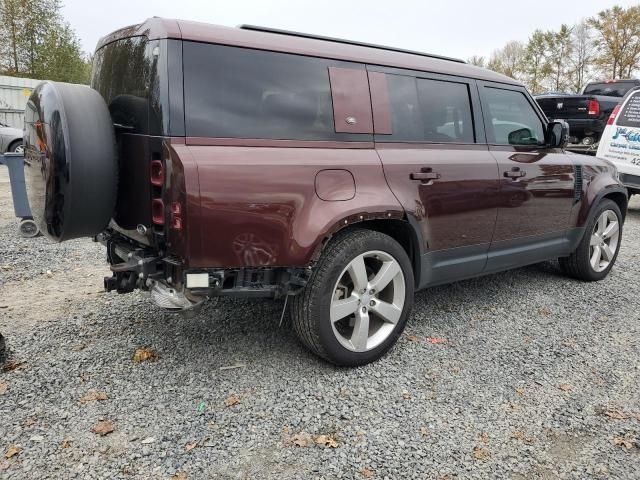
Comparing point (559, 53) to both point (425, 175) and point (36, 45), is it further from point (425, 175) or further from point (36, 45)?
point (425, 175)

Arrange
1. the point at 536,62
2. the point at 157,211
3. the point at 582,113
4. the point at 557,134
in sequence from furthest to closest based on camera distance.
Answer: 1. the point at 536,62
2. the point at 582,113
3. the point at 557,134
4. the point at 157,211

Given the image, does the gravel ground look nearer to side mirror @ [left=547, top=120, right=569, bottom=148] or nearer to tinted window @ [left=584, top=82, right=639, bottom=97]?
side mirror @ [left=547, top=120, right=569, bottom=148]

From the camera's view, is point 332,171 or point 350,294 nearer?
point 332,171

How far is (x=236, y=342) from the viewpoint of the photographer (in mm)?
3508

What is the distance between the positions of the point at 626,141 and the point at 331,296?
759cm

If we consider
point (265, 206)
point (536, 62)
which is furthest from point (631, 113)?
point (536, 62)

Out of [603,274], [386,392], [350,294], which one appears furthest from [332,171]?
[603,274]

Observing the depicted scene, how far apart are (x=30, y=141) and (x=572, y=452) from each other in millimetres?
3355

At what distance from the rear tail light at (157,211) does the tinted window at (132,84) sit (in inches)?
13.6

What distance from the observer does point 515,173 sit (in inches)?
160

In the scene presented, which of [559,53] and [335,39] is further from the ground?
[559,53]

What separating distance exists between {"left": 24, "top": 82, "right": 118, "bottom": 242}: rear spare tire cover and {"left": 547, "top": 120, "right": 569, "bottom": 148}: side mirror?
363 centimetres

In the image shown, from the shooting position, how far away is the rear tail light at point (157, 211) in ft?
8.57

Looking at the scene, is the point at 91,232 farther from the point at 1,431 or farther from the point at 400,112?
the point at 400,112
